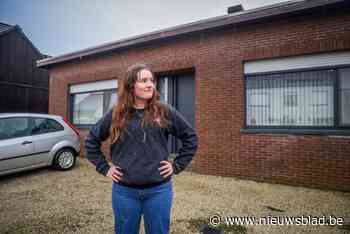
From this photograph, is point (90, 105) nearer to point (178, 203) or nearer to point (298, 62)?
point (178, 203)

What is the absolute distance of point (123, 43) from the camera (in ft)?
24.0

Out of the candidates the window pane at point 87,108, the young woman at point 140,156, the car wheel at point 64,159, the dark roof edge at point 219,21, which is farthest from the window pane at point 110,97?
the young woman at point 140,156

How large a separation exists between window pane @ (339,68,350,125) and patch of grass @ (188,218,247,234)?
3.35 metres

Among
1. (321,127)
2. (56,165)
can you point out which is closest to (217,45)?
(321,127)

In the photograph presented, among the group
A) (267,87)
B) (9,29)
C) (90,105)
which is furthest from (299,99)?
(9,29)

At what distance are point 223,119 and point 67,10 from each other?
3361cm

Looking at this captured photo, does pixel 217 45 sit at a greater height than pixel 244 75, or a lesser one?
greater

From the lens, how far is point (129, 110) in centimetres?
173

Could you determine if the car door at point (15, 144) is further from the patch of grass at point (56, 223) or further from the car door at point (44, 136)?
the patch of grass at point (56, 223)

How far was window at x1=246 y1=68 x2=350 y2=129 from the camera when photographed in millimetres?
4656

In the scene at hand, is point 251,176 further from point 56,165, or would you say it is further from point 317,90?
point 56,165

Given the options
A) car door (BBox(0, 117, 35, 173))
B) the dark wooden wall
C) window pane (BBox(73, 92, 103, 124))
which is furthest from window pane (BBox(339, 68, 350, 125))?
the dark wooden wall

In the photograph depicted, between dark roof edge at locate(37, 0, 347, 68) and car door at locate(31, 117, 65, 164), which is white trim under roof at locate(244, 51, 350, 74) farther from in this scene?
car door at locate(31, 117, 65, 164)

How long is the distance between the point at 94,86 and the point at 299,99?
6.80 metres
